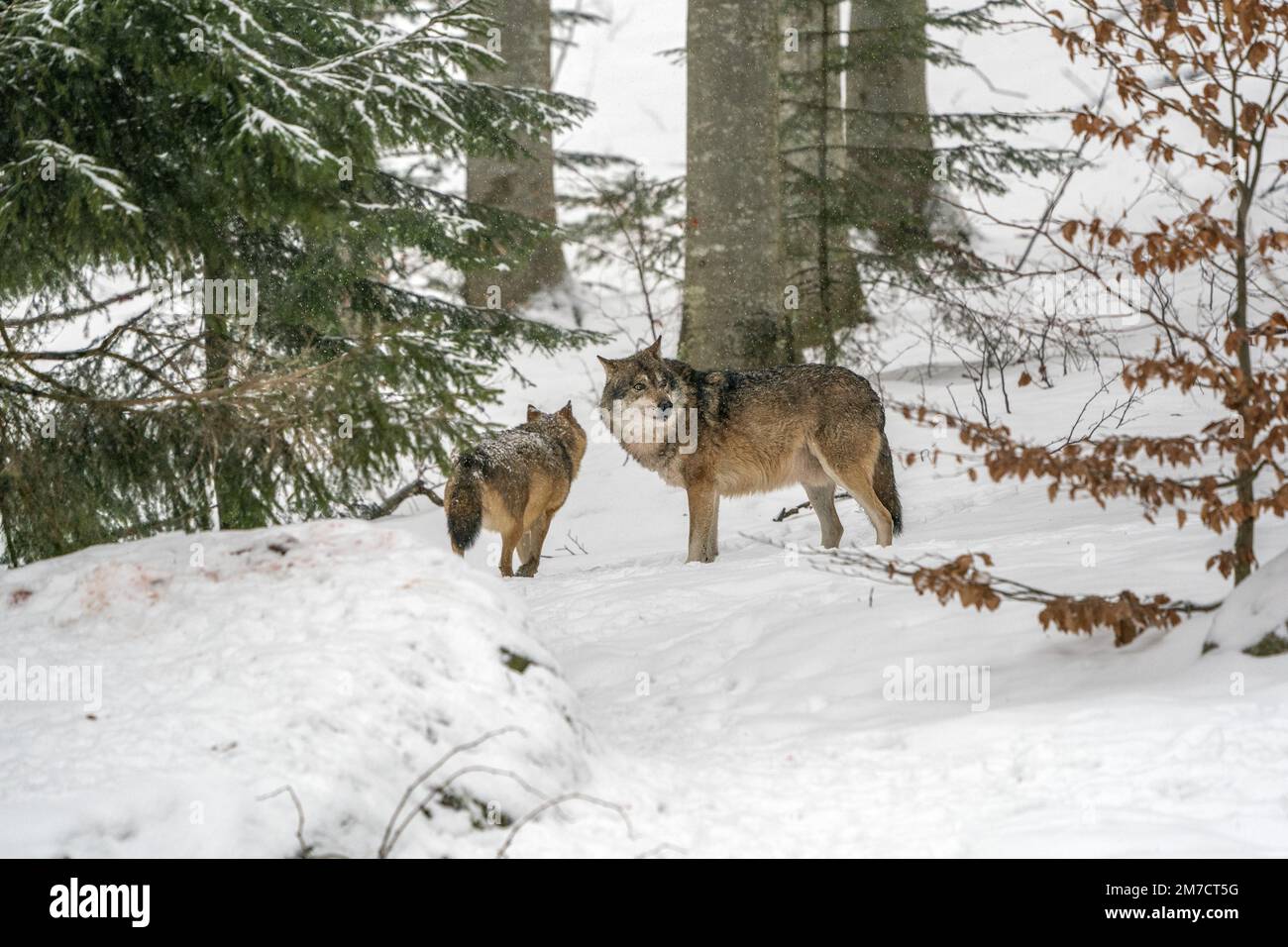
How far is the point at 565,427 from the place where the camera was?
34.6 ft

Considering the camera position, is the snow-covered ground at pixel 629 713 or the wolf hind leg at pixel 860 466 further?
the wolf hind leg at pixel 860 466

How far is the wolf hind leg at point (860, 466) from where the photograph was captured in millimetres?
8656

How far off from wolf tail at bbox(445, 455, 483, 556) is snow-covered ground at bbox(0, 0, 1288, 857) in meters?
2.44

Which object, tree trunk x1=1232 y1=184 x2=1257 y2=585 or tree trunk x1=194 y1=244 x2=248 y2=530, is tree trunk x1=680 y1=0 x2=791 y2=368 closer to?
tree trunk x1=194 y1=244 x2=248 y2=530

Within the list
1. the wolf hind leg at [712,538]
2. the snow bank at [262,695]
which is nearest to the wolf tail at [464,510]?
the wolf hind leg at [712,538]

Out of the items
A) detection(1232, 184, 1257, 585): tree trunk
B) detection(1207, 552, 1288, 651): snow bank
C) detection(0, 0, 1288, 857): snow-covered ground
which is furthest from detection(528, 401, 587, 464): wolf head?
detection(1207, 552, 1288, 651): snow bank

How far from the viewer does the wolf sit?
8.78 m

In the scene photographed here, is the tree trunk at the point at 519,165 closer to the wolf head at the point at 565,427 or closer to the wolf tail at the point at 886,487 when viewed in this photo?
the wolf head at the point at 565,427

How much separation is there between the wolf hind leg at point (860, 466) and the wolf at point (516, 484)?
242 centimetres

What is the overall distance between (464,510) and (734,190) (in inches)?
164

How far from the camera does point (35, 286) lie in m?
5.75

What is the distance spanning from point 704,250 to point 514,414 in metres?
5.41
